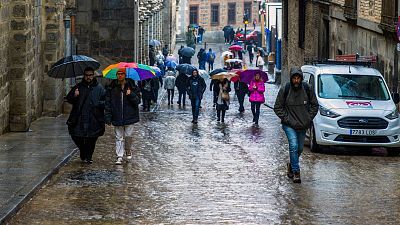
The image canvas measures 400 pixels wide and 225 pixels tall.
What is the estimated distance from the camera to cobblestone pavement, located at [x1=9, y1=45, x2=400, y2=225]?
42.4 ft

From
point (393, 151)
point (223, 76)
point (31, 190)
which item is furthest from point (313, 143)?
point (223, 76)

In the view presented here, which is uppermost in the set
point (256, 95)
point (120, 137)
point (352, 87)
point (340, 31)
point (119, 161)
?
point (340, 31)

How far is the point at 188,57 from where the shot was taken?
54.3 meters

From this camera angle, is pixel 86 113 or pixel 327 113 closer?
pixel 86 113

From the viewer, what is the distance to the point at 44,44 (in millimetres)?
27906

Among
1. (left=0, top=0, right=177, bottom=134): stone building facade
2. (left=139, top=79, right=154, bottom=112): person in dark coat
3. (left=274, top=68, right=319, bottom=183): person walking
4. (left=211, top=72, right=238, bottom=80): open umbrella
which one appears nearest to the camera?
(left=274, top=68, right=319, bottom=183): person walking

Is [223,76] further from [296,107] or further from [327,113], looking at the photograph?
[296,107]

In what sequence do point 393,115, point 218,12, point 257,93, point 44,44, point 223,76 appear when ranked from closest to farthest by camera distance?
point 393,115 → point 44,44 → point 257,93 → point 223,76 → point 218,12

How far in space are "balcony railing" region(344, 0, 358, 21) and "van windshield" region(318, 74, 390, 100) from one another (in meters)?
9.85

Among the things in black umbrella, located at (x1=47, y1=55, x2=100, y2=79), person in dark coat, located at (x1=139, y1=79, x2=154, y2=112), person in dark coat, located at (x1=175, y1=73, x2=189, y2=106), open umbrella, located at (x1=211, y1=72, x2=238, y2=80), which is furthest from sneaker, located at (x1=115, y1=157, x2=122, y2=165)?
person in dark coat, located at (x1=175, y1=73, x2=189, y2=106)

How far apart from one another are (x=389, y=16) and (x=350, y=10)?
640 centimetres

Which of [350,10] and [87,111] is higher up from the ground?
[350,10]

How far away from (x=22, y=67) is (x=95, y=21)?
16.3 meters

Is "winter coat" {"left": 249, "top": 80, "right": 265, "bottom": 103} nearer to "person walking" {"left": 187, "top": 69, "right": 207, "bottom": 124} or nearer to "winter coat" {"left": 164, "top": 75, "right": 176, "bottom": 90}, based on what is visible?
"person walking" {"left": 187, "top": 69, "right": 207, "bottom": 124}
